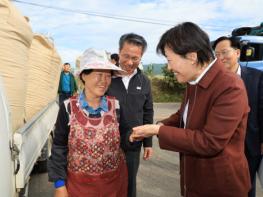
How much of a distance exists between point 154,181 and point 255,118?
253 cm

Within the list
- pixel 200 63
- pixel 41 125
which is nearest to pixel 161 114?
pixel 41 125

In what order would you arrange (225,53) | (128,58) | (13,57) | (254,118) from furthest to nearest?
1. (225,53)
2. (128,58)
3. (254,118)
4. (13,57)

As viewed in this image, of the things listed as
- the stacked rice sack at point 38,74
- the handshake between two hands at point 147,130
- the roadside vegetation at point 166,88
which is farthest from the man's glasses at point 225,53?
the roadside vegetation at point 166,88

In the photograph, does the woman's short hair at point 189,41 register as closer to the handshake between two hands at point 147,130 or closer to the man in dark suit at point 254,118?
the handshake between two hands at point 147,130

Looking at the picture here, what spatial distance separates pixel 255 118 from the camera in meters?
2.85

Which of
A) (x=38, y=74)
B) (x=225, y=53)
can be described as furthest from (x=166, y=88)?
(x=225, y=53)

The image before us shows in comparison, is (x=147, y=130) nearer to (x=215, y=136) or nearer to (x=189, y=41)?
(x=215, y=136)

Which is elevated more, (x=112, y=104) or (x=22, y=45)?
(x=22, y=45)

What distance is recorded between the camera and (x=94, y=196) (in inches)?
92.3

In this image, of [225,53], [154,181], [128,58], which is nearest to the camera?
[128,58]

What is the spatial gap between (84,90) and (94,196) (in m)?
0.69

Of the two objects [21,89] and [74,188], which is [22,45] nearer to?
[21,89]

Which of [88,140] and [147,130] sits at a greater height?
[147,130]

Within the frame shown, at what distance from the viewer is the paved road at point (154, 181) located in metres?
4.61
